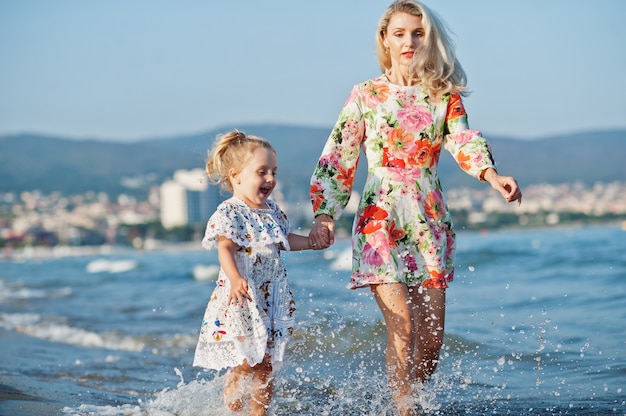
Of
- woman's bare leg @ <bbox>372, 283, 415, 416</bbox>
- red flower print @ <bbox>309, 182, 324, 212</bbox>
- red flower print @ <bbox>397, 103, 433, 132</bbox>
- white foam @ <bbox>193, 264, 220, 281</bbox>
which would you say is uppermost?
red flower print @ <bbox>397, 103, 433, 132</bbox>

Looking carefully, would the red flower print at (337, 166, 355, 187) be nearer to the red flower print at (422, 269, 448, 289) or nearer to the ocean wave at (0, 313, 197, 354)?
the red flower print at (422, 269, 448, 289)

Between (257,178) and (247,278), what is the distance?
453 mm

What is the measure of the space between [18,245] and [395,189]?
81.4m

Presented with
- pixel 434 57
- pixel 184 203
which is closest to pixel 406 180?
pixel 434 57

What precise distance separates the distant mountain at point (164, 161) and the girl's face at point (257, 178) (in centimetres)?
7267

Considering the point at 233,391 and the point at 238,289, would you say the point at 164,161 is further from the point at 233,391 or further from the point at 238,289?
the point at 238,289

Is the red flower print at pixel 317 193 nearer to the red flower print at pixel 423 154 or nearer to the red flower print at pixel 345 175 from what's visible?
the red flower print at pixel 345 175

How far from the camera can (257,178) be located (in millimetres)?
4188

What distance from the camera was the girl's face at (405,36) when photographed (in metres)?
4.26

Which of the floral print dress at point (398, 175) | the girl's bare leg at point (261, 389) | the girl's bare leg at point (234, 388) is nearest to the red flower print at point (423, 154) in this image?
the floral print dress at point (398, 175)

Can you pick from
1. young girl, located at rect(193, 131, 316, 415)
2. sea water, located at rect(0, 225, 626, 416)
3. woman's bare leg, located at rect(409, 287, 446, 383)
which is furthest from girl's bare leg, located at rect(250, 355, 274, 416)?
woman's bare leg, located at rect(409, 287, 446, 383)

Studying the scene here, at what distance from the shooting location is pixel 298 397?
5305mm

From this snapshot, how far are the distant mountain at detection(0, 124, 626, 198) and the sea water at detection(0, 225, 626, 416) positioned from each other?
65499 millimetres

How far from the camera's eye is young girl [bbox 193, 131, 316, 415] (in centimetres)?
405
